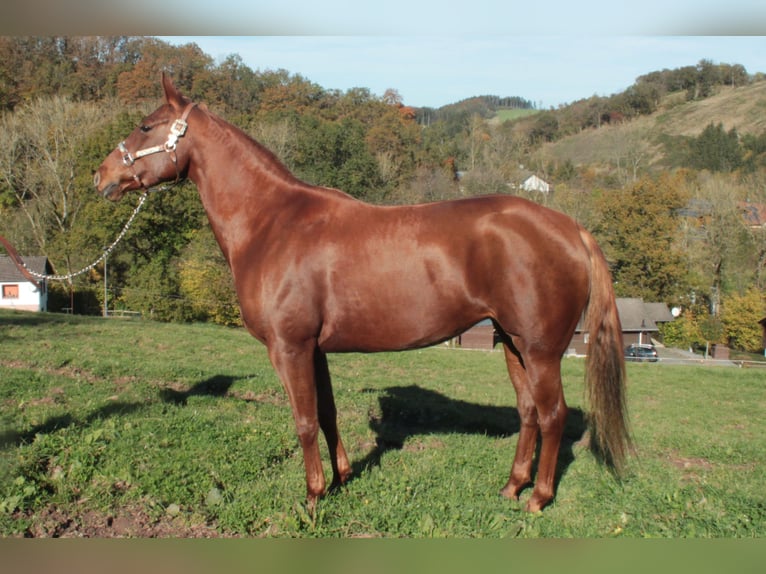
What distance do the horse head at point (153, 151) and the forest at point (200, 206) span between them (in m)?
25.6

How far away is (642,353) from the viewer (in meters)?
35.1

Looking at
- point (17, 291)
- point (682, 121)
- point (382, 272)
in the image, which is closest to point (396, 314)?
point (382, 272)

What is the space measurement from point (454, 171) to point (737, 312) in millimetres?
20991

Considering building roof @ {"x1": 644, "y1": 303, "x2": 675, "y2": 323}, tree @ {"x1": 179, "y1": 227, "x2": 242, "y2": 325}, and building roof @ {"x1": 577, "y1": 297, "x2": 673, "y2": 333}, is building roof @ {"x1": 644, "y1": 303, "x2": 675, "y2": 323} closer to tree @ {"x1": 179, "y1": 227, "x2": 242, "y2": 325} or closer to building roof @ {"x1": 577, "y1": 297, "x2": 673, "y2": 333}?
building roof @ {"x1": 577, "y1": 297, "x2": 673, "y2": 333}

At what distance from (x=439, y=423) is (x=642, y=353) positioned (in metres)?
31.4

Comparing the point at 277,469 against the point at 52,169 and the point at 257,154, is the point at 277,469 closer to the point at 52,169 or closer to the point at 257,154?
the point at 257,154

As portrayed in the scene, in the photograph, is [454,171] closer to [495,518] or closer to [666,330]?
[666,330]

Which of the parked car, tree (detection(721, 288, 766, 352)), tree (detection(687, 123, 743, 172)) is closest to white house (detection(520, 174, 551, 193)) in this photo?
the parked car

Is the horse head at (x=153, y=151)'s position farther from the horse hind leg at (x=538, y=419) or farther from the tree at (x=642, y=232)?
the tree at (x=642, y=232)

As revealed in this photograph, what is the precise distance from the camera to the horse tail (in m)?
4.63

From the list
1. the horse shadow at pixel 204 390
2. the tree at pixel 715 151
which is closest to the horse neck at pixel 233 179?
the horse shadow at pixel 204 390

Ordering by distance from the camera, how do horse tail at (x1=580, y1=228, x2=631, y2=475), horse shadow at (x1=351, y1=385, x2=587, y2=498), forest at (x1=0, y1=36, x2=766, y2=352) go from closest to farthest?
horse tail at (x1=580, y1=228, x2=631, y2=475) < horse shadow at (x1=351, y1=385, x2=587, y2=498) < forest at (x1=0, y1=36, x2=766, y2=352)

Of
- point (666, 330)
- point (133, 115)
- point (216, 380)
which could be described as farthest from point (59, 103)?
point (666, 330)

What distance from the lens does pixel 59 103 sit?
112 ft
